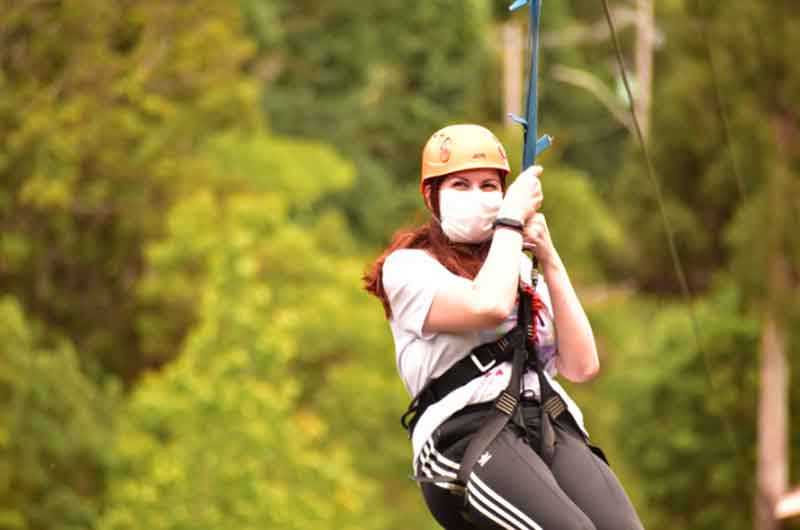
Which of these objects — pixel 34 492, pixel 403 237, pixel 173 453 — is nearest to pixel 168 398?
pixel 173 453

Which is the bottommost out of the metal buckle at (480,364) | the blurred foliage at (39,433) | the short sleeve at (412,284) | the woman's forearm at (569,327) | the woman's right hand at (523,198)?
the metal buckle at (480,364)

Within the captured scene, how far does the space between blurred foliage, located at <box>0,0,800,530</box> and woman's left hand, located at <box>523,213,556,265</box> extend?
1255 centimetres

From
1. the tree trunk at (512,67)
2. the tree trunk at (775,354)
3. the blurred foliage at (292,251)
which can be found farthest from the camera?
the tree trunk at (512,67)

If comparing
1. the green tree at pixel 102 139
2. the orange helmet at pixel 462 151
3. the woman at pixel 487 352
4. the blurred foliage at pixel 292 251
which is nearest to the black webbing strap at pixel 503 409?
the woman at pixel 487 352

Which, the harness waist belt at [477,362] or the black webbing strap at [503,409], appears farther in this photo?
the harness waist belt at [477,362]

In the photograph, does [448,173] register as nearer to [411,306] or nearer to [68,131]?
[411,306]

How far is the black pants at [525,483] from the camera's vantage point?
4.81 m

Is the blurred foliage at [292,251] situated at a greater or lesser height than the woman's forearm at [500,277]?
greater

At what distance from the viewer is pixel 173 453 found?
22.6 m

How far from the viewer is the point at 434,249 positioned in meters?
5.11

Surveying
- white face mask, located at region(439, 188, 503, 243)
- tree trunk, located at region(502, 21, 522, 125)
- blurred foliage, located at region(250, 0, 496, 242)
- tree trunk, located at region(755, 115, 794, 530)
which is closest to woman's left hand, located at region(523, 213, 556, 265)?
white face mask, located at region(439, 188, 503, 243)

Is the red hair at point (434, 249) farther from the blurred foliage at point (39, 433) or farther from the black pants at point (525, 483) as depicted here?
the blurred foliage at point (39, 433)

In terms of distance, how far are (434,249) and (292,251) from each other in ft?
71.7

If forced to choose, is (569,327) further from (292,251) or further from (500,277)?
(292,251)
